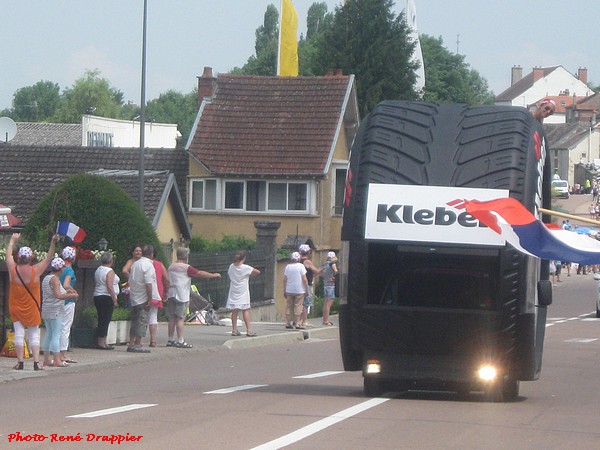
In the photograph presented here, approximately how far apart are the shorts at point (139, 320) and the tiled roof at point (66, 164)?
1728cm

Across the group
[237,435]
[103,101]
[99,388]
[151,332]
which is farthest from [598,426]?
[103,101]

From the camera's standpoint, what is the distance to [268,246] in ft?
112

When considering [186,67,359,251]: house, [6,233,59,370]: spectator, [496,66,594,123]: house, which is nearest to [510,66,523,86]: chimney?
[496,66,594,123]: house

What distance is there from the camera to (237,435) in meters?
10.2

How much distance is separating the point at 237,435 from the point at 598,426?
11.7 feet

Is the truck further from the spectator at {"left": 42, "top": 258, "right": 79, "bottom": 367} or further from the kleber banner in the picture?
the spectator at {"left": 42, "top": 258, "right": 79, "bottom": 367}

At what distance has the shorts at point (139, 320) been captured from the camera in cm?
2052

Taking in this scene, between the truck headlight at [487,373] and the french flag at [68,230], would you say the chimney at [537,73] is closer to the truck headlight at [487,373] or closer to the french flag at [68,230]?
the french flag at [68,230]

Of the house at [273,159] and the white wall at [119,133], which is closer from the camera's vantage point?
the house at [273,159]

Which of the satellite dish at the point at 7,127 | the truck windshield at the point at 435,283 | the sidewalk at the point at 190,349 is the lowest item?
the sidewalk at the point at 190,349

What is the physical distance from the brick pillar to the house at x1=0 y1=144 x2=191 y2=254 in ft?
10.1

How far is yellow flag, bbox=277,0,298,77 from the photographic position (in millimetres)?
61906

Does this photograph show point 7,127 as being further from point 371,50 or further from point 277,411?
point 277,411
